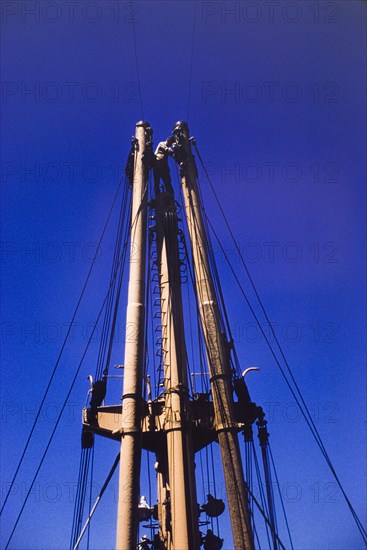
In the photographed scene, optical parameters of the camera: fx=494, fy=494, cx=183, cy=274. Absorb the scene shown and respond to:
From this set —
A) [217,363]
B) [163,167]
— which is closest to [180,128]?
[163,167]

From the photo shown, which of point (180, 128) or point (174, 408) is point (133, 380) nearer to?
point (174, 408)

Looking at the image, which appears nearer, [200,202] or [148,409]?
[148,409]

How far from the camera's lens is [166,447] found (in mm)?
14250

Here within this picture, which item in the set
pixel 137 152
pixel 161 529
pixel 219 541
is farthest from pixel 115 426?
pixel 137 152

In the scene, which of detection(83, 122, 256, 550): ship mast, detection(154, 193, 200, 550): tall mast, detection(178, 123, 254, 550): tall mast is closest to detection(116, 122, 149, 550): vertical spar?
detection(83, 122, 256, 550): ship mast

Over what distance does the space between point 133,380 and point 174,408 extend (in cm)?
168

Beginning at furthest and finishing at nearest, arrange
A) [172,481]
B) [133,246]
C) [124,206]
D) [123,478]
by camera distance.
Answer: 1. [124,206]
2. [133,246]
3. [172,481]
4. [123,478]

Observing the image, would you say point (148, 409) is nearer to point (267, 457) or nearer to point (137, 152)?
point (267, 457)

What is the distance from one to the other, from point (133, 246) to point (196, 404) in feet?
16.2

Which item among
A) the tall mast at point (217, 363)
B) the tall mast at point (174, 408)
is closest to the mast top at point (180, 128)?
the tall mast at point (217, 363)

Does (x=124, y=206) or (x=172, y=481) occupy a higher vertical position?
(x=124, y=206)

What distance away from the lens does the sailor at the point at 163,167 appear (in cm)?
1822

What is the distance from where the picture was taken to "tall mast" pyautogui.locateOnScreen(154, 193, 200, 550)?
471 inches

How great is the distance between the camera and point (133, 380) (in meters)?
12.5
